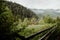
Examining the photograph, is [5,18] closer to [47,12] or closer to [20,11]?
[20,11]

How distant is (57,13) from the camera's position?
14.7 m

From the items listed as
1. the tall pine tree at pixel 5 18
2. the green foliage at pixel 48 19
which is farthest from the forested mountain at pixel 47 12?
the tall pine tree at pixel 5 18

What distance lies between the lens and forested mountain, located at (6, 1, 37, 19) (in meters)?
11.8

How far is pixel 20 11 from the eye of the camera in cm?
1248

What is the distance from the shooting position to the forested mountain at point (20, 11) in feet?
38.6

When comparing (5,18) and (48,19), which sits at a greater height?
(5,18)

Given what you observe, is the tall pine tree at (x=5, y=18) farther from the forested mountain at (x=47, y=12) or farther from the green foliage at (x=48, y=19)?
the forested mountain at (x=47, y=12)

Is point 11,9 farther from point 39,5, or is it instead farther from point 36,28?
point 39,5

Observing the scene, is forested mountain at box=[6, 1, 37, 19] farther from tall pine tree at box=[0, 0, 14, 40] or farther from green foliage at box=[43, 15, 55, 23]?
tall pine tree at box=[0, 0, 14, 40]

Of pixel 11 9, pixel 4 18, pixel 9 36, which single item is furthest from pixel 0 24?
pixel 11 9

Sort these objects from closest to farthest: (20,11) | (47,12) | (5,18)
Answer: (5,18) → (20,11) → (47,12)

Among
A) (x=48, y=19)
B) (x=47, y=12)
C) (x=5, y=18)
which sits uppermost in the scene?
(x=5, y=18)

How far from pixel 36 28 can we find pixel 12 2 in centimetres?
180

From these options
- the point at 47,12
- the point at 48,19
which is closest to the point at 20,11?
the point at 48,19
